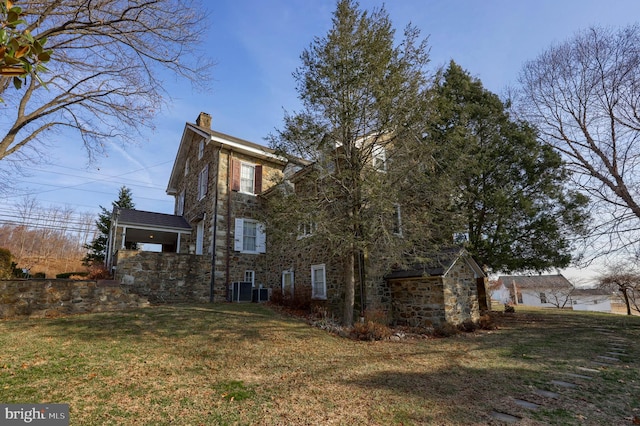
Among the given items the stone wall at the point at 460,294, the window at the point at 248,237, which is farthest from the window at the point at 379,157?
the window at the point at 248,237

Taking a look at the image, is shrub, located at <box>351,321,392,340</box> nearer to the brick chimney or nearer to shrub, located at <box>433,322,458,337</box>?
shrub, located at <box>433,322,458,337</box>

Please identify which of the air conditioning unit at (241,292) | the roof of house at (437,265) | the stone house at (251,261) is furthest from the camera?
the air conditioning unit at (241,292)

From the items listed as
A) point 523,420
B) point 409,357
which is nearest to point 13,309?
point 409,357

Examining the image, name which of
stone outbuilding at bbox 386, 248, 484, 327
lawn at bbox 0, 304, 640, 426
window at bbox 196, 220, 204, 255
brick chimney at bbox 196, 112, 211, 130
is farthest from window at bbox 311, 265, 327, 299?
brick chimney at bbox 196, 112, 211, 130

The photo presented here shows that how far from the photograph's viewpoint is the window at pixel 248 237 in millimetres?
15016

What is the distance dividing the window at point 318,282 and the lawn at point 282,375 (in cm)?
363

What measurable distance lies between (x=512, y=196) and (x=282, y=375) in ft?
42.4

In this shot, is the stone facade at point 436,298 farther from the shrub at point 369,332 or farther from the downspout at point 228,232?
the downspout at point 228,232

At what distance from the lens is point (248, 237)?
612 inches

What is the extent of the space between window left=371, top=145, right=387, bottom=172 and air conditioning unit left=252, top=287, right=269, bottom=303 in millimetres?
8014

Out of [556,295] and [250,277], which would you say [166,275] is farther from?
[556,295]

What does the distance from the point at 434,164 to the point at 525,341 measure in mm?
5898

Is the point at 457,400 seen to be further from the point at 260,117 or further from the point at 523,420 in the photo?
the point at 260,117

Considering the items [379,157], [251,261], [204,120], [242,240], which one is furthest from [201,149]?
[379,157]
